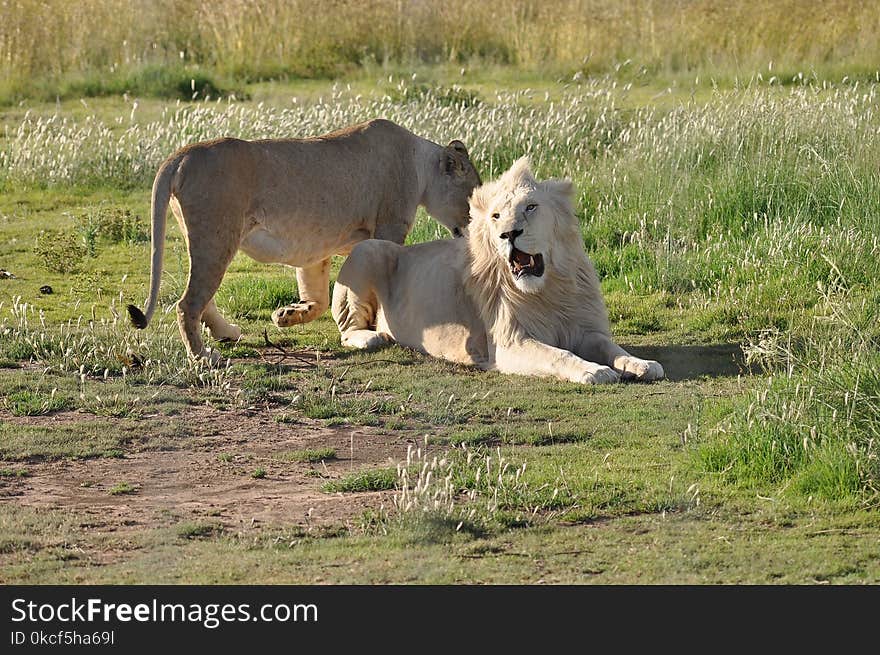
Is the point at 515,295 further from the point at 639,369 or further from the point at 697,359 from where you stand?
the point at 697,359

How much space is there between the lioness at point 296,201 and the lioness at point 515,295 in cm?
47

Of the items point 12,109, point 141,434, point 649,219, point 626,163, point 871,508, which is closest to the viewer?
point 871,508

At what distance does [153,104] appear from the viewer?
17.8 metres

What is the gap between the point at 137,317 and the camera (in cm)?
843

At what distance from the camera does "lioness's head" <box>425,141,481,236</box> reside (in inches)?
411

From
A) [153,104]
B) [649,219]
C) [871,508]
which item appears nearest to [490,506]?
[871,508]

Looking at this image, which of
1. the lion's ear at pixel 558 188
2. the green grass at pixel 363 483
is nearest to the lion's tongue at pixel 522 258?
the lion's ear at pixel 558 188

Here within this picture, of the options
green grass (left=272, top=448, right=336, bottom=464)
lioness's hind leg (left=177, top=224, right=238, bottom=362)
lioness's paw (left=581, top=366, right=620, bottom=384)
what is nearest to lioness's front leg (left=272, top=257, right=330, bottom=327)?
lioness's hind leg (left=177, top=224, right=238, bottom=362)

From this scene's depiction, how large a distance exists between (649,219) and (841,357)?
477cm

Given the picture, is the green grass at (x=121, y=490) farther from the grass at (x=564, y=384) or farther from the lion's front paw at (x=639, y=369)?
the lion's front paw at (x=639, y=369)

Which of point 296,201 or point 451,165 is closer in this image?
point 296,201

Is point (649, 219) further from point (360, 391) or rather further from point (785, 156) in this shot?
point (360, 391)

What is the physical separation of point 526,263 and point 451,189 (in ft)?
6.60

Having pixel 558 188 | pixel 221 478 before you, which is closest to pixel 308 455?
pixel 221 478
